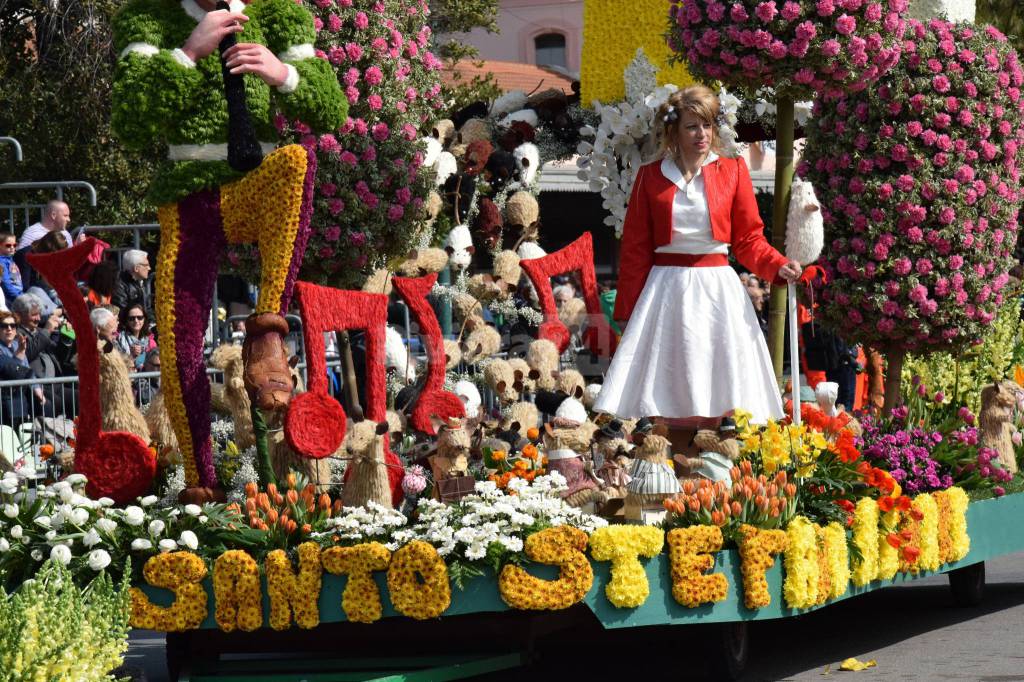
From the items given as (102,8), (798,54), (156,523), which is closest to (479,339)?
(798,54)

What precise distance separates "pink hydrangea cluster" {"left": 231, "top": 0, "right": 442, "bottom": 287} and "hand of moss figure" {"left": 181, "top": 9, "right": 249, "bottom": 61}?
157 cm

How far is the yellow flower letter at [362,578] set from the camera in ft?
17.7

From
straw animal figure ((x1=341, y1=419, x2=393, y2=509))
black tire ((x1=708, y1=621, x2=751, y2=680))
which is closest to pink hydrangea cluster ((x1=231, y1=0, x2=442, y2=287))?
straw animal figure ((x1=341, y1=419, x2=393, y2=509))

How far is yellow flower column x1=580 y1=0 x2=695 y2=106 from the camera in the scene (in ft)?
28.2

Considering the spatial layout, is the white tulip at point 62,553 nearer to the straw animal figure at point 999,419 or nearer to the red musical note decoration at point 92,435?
the red musical note decoration at point 92,435

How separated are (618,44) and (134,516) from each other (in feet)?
13.8

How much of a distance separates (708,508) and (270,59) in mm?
2236

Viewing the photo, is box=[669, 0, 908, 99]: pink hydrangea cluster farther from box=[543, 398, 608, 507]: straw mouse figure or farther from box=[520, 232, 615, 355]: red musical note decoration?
box=[543, 398, 608, 507]: straw mouse figure

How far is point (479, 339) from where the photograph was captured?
801cm

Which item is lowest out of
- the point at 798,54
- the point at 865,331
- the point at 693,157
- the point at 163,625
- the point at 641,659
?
the point at 641,659

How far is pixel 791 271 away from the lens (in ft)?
22.3

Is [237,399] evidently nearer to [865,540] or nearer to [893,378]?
[865,540]

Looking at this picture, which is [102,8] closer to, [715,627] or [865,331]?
[865,331]

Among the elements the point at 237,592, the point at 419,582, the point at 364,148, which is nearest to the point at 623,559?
the point at 419,582
